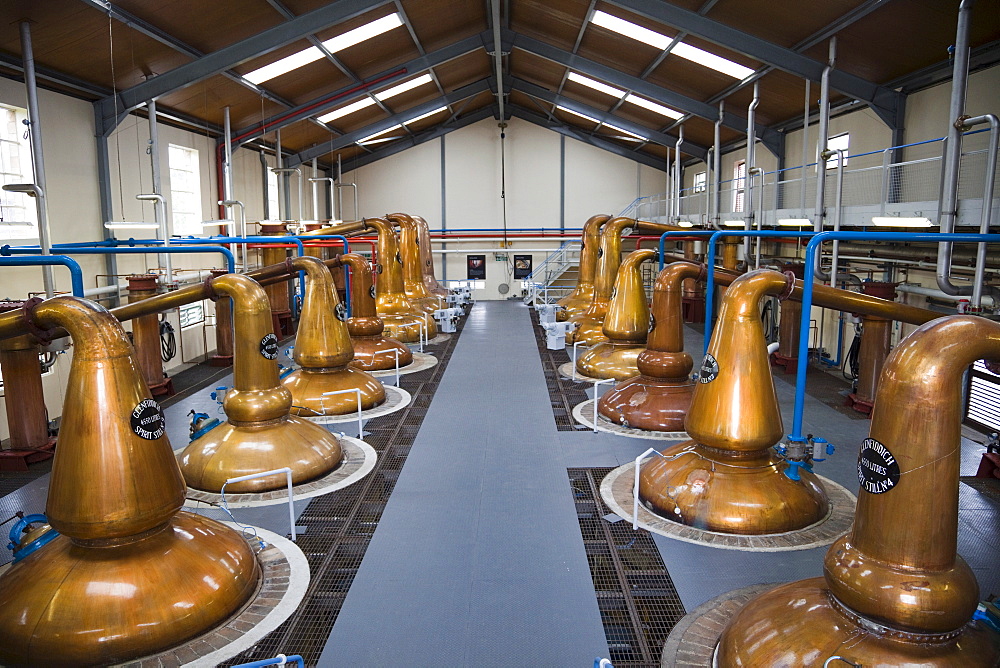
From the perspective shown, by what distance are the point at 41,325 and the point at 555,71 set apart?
56.6 feet

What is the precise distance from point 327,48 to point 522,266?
15837 millimetres

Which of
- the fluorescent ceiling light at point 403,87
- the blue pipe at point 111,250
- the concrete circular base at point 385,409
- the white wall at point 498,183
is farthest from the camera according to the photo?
the white wall at point 498,183

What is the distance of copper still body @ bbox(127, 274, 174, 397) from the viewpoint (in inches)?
435

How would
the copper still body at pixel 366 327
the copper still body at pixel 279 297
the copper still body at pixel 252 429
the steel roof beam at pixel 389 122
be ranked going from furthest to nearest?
the steel roof beam at pixel 389 122 < the copper still body at pixel 279 297 < the copper still body at pixel 366 327 < the copper still body at pixel 252 429

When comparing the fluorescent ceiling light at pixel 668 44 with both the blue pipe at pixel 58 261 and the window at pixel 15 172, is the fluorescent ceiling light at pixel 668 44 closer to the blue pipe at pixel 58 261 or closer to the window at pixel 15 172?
the window at pixel 15 172

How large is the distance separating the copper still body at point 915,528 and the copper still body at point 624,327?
7050 millimetres

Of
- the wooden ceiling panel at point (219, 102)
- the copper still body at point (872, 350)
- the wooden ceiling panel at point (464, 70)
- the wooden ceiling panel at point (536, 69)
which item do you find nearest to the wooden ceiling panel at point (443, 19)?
the wooden ceiling panel at point (464, 70)

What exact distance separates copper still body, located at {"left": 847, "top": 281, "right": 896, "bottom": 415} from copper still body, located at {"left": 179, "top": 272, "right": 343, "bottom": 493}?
25.4 ft

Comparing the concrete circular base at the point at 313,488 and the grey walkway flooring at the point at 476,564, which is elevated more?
the concrete circular base at the point at 313,488

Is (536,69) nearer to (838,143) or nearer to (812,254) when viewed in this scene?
(838,143)

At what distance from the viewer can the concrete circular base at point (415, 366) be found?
12438mm

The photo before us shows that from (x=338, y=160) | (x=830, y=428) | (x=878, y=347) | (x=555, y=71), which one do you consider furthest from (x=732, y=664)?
(x=338, y=160)

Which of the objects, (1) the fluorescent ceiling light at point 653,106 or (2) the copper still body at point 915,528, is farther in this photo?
(1) the fluorescent ceiling light at point 653,106

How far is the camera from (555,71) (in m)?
19.6
